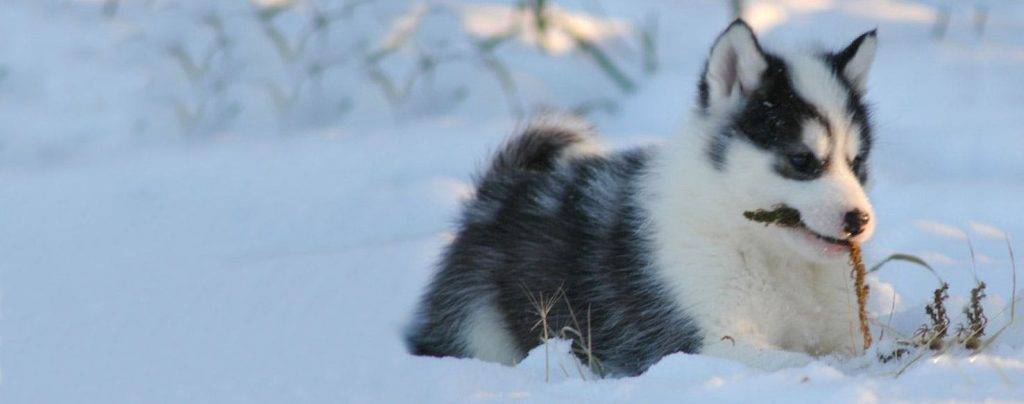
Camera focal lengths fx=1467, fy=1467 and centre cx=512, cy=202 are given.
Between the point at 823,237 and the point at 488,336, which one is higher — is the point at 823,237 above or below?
above

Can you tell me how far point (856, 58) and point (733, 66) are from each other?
0.34 metres

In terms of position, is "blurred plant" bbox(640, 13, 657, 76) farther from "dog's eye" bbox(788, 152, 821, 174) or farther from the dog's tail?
"dog's eye" bbox(788, 152, 821, 174)

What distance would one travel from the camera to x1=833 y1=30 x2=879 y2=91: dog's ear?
153 inches

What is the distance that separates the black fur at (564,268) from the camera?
394 cm

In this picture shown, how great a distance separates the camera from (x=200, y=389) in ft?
11.8

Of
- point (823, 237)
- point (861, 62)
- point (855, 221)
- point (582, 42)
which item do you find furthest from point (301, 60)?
point (855, 221)

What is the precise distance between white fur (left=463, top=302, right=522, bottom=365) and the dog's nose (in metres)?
1.16

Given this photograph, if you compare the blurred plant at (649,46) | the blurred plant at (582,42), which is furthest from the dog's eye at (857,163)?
the blurred plant at (649,46)

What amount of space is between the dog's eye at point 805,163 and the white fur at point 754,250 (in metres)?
0.04

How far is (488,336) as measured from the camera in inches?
170

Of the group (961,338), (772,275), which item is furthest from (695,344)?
(961,338)

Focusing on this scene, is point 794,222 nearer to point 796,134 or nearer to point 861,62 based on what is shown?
point 796,134

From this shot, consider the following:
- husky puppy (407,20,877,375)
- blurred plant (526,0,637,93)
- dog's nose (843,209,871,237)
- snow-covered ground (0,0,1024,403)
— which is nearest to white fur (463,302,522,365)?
husky puppy (407,20,877,375)

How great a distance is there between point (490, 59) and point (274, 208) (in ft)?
5.94
